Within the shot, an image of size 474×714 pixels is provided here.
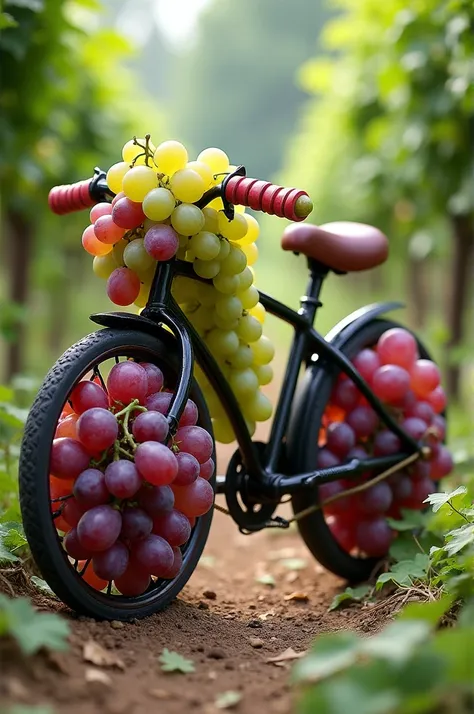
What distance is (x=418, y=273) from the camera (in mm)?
9070

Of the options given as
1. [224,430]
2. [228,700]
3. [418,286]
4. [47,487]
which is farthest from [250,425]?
[418,286]

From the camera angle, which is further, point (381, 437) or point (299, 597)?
point (381, 437)

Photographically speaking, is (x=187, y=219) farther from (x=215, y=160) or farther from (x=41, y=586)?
(x=41, y=586)

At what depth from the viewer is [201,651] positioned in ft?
6.40

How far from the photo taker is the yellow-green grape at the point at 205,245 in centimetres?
228

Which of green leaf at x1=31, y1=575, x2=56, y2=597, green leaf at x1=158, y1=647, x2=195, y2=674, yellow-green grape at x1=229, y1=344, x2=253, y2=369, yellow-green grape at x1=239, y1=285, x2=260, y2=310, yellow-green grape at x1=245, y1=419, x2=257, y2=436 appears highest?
yellow-green grape at x1=239, y1=285, x2=260, y2=310

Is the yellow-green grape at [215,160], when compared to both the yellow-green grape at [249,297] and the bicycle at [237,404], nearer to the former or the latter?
the bicycle at [237,404]

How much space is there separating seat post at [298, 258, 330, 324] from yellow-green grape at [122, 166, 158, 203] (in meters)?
0.84

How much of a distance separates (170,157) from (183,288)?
0.38 m

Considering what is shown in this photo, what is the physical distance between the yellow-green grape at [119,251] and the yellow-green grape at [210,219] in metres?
0.23

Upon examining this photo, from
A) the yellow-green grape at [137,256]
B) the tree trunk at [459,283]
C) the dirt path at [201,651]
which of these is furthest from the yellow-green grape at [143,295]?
the tree trunk at [459,283]

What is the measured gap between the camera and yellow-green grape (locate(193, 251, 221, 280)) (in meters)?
2.34

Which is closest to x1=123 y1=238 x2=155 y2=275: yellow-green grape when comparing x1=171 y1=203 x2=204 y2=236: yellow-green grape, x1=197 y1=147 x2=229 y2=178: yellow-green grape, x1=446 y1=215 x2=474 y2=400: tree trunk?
x1=171 y1=203 x2=204 y2=236: yellow-green grape

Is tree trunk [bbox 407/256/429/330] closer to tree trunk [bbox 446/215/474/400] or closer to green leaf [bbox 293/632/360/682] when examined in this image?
tree trunk [bbox 446/215/474/400]
